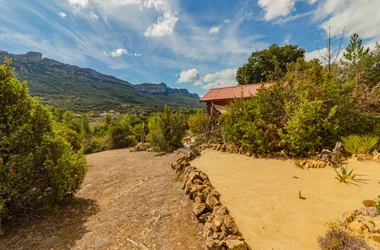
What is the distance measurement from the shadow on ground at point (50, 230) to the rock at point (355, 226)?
163 inches

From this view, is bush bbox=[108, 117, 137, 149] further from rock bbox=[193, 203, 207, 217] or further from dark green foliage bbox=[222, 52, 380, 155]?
rock bbox=[193, 203, 207, 217]

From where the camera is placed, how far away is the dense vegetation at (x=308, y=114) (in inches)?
234

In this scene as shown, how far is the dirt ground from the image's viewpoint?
8.91ft

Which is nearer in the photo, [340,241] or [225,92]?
[340,241]

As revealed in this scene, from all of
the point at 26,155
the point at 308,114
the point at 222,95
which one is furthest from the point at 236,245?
the point at 222,95

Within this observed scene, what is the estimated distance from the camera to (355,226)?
242cm

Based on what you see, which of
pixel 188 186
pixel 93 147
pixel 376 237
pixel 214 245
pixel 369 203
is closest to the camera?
pixel 376 237

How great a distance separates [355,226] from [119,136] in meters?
17.3

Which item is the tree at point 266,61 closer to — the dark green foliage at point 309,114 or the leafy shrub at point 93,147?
the dark green foliage at point 309,114

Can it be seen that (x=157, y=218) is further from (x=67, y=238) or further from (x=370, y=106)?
(x=370, y=106)

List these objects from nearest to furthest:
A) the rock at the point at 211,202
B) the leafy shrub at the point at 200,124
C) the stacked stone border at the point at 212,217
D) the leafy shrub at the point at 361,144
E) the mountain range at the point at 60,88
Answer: the stacked stone border at the point at 212,217
the rock at the point at 211,202
the leafy shrub at the point at 361,144
the leafy shrub at the point at 200,124
the mountain range at the point at 60,88

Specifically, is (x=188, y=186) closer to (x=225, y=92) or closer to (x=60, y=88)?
(x=225, y=92)

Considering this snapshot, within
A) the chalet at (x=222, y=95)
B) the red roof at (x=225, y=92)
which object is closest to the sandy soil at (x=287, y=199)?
the chalet at (x=222, y=95)

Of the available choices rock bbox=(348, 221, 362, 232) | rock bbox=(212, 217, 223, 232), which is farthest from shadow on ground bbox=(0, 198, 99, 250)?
rock bbox=(348, 221, 362, 232)
